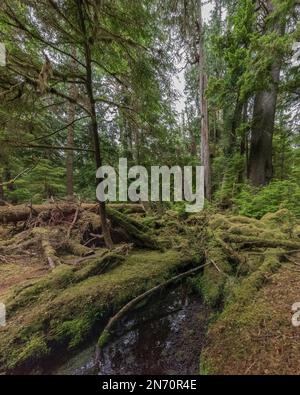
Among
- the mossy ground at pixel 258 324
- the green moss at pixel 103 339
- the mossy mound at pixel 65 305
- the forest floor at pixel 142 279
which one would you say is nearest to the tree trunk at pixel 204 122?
the forest floor at pixel 142 279

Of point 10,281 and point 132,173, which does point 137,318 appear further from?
point 132,173

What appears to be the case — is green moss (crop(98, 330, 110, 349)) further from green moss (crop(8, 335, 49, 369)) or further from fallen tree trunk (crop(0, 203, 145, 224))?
fallen tree trunk (crop(0, 203, 145, 224))

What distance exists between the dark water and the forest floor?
0.60 ft

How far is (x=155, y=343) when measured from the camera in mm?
2602

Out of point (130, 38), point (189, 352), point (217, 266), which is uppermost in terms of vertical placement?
point (130, 38)

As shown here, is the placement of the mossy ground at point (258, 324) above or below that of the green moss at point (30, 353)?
above

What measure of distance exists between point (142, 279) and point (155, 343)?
0.99 meters

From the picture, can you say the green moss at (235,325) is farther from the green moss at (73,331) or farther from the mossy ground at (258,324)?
the green moss at (73,331)

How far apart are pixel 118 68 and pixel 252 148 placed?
6.09 m

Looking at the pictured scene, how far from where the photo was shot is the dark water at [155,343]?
2207 mm

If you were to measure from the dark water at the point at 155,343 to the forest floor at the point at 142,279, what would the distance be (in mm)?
183

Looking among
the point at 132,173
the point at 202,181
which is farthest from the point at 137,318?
the point at 202,181

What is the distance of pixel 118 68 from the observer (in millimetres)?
4113

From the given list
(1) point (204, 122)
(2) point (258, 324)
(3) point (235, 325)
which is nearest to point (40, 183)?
(1) point (204, 122)
